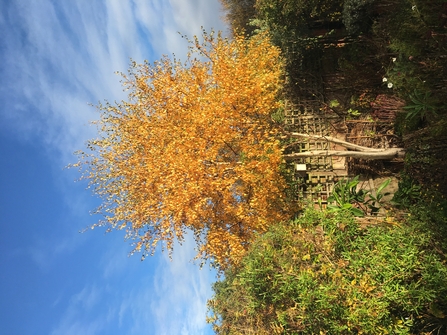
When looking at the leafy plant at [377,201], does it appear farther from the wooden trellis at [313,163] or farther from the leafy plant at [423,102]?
the leafy plant at [423,102]

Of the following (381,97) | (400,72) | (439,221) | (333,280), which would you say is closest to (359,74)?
(381,97)

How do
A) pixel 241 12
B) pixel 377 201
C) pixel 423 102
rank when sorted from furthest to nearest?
1. pixel 241 12
2. pixel 377 201
3. pixel 423 102

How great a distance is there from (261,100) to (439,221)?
21.4ft

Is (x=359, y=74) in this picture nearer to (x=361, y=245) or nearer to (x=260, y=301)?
(x=361, y=245)

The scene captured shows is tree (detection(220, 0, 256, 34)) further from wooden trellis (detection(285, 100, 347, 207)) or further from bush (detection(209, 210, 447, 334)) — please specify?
bush (detection(209, 210, 447, 334))

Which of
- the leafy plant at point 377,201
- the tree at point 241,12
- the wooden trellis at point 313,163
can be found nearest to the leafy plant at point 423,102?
the leafy plant at point 377,201

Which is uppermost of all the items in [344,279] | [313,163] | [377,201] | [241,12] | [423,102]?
[241,12]

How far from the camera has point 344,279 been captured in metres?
6.77

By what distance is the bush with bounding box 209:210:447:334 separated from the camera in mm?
6469

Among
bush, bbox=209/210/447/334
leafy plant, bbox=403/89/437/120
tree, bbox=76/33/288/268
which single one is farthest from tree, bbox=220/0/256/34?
bush, bbox=209/210/447/334

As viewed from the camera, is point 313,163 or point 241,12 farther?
point 241,12

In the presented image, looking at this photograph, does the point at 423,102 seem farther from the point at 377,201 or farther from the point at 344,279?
the point at 344,279

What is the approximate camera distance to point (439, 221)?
7297 millimetres

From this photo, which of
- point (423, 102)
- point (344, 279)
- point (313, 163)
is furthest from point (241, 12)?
point (344, 279)
